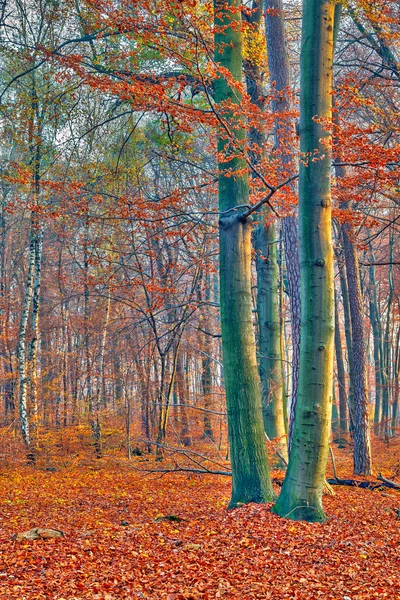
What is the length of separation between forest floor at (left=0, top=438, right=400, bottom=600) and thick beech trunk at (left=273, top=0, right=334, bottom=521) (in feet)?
1.56

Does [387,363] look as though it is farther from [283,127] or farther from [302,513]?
[302,513]

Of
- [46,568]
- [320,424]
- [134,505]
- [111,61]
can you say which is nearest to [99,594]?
[46,568]

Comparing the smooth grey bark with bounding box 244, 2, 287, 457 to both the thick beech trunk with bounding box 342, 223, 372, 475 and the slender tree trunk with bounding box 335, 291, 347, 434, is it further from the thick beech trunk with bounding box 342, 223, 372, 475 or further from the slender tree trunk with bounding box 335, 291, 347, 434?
the slender tree trunk with bounding box 335, 291, 347, 434

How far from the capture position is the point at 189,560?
4.41 metres

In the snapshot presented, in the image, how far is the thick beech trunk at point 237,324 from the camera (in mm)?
6336

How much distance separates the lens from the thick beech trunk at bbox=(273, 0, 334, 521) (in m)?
5.37

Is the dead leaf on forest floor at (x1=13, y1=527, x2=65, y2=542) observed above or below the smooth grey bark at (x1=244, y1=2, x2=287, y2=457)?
below

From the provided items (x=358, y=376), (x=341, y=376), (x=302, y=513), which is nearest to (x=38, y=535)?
(x=302, y=513)

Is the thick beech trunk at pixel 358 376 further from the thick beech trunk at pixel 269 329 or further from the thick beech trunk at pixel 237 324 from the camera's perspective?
the thick beech trunk at pixel 237 324

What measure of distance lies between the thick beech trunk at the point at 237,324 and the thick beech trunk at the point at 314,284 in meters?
0.76

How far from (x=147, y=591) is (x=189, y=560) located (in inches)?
27.8

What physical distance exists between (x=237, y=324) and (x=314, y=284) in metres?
1.34

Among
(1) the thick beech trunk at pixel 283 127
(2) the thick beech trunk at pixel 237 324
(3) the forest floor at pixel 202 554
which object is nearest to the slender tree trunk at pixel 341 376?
(1) the thick beech trunk at pixel 283 127

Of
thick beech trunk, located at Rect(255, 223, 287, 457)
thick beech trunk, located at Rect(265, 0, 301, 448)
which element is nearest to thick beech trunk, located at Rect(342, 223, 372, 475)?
thick beech trunk, located at Rect(255, 223, 287, 457)
